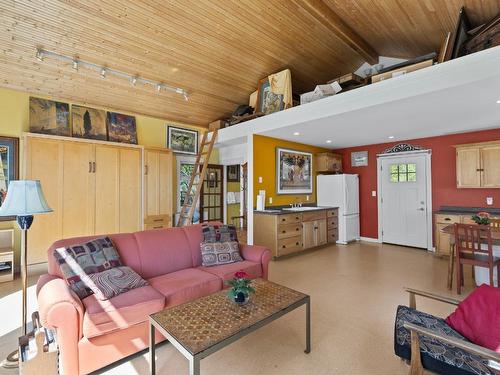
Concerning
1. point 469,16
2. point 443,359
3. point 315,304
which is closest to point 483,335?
point 443,359

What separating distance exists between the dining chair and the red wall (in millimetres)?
2120

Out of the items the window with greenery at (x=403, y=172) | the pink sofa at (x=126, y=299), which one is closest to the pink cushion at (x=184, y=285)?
the pink sofa at (x=126, y=299)

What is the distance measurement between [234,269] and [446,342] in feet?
6.19

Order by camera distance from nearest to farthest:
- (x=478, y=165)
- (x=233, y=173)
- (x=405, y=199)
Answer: (x=478, y=165)
(x=405, y=199)
(x=233, y=173)

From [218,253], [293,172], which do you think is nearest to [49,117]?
[218,253]

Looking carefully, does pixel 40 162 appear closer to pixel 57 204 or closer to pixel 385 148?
pixel 57 204

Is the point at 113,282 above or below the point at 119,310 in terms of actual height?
above

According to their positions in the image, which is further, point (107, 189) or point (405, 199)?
point (405, 199)

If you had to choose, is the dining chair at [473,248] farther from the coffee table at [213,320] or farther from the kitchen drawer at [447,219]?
the coffee table at [213,320]

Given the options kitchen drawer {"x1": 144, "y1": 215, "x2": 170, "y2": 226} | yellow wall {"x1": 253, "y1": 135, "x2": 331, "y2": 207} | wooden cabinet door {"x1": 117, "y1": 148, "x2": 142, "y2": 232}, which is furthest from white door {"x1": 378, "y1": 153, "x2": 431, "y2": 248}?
wooden cabinet door {"x1": 117, "y1": 148, "x2": 142, "y2": 232}

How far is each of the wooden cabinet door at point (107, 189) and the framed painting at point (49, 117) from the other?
24.8 inches

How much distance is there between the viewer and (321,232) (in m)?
5.59

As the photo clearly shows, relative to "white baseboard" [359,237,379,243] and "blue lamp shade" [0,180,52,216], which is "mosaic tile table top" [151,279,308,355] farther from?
"white baseboard" [359,237,379,243]

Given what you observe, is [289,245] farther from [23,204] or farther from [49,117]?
[49,117]
